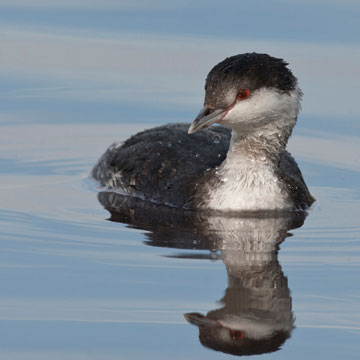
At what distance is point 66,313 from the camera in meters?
9.09

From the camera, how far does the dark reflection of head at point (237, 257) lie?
8.90 meters

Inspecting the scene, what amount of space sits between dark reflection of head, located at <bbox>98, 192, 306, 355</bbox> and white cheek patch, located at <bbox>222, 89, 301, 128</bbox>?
0.97 m

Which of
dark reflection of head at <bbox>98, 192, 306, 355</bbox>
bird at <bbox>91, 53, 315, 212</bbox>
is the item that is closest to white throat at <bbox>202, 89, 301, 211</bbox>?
bird at <bbox>91, 53, 315, 212</bbox>

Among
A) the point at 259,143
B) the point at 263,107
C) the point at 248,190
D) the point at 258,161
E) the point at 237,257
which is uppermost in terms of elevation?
the point at 263,107

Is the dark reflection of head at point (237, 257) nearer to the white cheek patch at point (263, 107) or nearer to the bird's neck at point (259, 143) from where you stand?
the bird's neck at point (259, 143)

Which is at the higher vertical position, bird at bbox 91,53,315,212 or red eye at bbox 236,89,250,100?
red eye at bbox 236,89,250,100

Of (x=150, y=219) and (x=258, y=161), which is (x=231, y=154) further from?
(x=150, y=219)

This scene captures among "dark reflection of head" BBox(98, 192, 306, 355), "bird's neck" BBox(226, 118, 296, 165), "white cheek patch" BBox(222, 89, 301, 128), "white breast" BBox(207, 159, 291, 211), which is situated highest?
"white cheek patch" BBox(222, 89, 301, 128)

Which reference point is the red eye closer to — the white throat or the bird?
the bird

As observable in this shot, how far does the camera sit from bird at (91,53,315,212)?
39.5 feet

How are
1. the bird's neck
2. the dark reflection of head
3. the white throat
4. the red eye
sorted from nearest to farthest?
the dark reflection of head
the red eye
the white throat
the bird's neck

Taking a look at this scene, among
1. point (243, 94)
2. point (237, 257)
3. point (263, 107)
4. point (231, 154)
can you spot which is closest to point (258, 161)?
point (231, 154)

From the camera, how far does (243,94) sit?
1205 centimetres

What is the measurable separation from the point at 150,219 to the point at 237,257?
67.1 inches
